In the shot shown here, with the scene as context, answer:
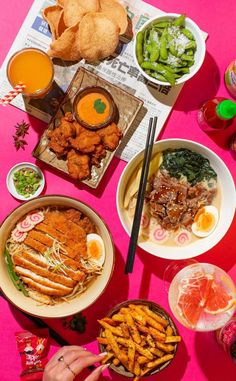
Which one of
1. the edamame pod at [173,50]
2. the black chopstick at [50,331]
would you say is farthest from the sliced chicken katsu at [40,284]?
the edamame pod at [173,50]

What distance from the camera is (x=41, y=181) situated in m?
2.88

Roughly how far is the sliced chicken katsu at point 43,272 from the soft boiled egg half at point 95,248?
16 cm

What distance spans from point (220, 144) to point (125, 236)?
75 cm

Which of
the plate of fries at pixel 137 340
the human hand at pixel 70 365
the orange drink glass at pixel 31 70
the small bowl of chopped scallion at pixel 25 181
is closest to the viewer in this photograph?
the human hand at pixel 70 365

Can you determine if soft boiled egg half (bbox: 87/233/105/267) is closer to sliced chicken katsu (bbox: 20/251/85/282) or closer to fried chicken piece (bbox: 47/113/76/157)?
sliced chicken katsu (bbox: 20/251/85/282)

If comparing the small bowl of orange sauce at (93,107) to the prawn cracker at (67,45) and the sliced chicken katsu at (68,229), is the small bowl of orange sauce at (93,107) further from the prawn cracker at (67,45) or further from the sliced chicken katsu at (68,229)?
the sliced chicken katsu at (68,229)

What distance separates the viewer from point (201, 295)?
8.95 feet

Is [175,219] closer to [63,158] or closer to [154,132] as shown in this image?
[154,132]

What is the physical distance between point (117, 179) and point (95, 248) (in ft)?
1.38

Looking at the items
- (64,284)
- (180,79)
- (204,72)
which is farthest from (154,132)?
(64,284)

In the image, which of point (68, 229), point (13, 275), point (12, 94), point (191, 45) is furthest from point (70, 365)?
point (191, 45)

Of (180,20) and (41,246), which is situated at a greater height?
(180,20)

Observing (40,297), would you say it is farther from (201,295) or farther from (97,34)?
(97,34)

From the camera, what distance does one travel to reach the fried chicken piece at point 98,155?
2.77 meters
